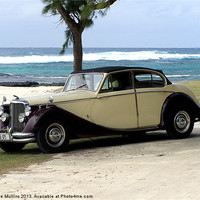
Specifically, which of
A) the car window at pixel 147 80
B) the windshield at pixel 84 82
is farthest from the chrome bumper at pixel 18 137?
the car window at pixel 147 80

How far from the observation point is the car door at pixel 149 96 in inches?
392

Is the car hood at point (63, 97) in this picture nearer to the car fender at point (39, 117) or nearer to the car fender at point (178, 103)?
the car fender at point (39, 117)

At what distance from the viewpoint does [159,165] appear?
713cm

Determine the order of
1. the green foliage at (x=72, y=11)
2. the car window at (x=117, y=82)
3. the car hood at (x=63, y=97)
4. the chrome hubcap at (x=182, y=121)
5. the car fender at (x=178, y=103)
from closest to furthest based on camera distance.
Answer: the car hood at (x=63, y=97) < the car window at (x=117, y=82) < the car fender at (x=178, y=103) < the chrome hubcap at (x=182, y=121) < the green foliage at (x=72, y=11)

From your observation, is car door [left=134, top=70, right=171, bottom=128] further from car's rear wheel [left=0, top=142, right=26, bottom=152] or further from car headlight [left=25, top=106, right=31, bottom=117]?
car's rear wheel [left=0, top=142, right=26, bottom=152]

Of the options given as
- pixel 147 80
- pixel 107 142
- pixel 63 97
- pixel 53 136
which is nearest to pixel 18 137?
pixel 53 136

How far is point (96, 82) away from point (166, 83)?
1.62 m

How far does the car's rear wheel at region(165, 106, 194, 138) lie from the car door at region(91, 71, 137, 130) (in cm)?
81

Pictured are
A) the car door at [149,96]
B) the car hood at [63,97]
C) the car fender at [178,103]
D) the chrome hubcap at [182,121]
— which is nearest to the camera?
the car hood at [63,97]

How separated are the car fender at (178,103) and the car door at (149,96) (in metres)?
0.08

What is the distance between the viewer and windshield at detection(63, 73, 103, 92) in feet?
31.9

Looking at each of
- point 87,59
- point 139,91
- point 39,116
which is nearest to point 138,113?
point 139,91

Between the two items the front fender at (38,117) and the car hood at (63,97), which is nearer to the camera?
the front fender at (38,117)

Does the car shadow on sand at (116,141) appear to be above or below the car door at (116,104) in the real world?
below
